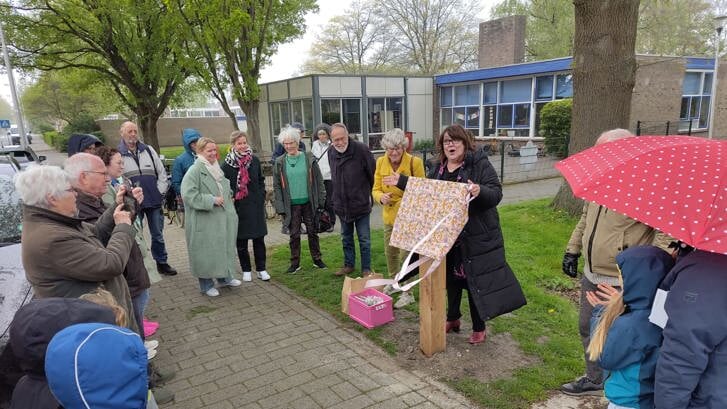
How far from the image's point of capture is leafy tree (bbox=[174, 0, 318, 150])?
15.6 metres

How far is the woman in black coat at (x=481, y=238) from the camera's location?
364 centimetres

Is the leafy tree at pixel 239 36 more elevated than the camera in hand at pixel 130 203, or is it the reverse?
the leafy tree at pixel 239 36

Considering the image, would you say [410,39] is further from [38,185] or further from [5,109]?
[5,109]

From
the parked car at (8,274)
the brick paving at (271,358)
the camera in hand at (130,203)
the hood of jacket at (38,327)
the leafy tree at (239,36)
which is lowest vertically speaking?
the brick paving at (271,358)

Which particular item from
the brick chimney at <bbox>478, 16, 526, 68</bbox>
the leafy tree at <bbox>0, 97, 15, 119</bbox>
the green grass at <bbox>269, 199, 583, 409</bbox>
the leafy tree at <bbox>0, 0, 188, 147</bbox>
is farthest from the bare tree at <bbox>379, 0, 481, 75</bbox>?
the leafy tree at <bbox>0, 97, 15, 119</bbox>

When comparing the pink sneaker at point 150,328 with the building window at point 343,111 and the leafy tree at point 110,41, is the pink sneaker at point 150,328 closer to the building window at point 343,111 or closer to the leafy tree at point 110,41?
the leafy tree at point 110,41

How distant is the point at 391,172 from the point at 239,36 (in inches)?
538

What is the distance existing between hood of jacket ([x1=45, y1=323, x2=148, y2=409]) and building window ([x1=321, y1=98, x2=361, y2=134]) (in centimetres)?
2086

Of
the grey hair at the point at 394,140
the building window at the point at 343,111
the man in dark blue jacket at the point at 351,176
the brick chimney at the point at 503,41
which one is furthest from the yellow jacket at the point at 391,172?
the brick chimney at the point at 503,41

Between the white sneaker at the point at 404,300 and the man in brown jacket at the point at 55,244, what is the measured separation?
116 inches

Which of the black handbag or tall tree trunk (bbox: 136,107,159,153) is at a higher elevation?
tall tree trunk (bbox: 136,107,159,153)

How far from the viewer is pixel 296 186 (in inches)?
233

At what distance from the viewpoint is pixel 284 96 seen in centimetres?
2428

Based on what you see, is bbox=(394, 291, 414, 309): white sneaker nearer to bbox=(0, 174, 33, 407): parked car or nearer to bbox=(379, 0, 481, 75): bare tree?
bbox=(0, 174, 33, 407): parked car
